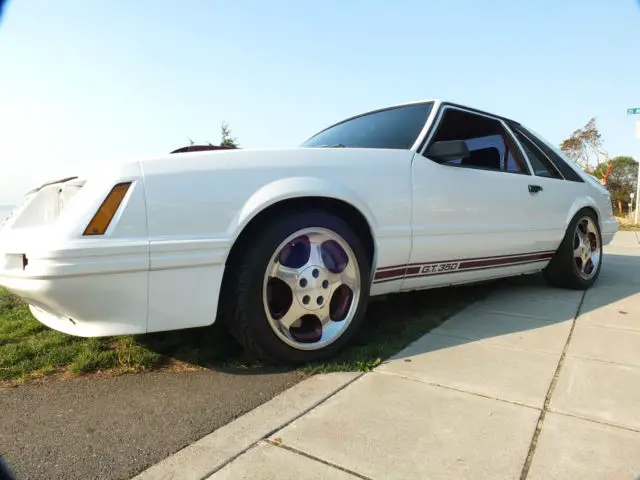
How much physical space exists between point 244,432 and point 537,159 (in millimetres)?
3293

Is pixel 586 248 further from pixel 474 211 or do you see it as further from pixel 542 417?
pixel 542 417

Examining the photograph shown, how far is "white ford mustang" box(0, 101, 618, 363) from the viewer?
179 centimetres

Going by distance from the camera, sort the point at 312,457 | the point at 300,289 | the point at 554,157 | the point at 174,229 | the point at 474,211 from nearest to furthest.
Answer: the point at 312,457 < the point at 174,229 < the point at 300,289 < the point at 474,211 < the point at 554,157

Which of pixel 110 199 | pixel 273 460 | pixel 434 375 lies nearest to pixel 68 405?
pixel 110 199

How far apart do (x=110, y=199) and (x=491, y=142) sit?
279 centimetres

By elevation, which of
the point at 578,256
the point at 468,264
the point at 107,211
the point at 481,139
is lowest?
the point at 578,256

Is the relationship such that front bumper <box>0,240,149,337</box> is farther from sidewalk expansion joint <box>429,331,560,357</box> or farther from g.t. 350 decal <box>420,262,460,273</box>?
sidewalk expansion joint <box>429,331,560,357</box>

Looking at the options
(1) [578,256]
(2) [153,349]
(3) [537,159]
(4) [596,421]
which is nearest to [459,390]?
(4) [596,421]

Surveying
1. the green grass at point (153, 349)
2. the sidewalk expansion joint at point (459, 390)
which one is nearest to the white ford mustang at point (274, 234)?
the green grass at point (153, 349)

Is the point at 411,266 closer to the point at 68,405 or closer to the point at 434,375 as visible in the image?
the point at 434,375

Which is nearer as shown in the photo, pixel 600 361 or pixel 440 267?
pixel 600 361

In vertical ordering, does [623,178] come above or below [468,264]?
above

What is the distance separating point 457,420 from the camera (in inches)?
66.5

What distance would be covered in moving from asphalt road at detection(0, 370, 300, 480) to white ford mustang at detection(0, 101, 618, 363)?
0.28 m
